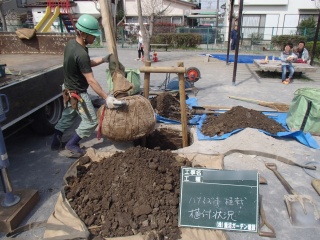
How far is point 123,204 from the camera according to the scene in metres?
2.49

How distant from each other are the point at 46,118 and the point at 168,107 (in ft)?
7.40

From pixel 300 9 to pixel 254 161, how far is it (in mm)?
21462

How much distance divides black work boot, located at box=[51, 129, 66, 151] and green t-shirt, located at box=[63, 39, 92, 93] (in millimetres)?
708

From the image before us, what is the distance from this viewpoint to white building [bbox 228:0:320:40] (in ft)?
66.3

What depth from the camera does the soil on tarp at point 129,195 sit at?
2.32 metres

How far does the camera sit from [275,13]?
67.4 ft

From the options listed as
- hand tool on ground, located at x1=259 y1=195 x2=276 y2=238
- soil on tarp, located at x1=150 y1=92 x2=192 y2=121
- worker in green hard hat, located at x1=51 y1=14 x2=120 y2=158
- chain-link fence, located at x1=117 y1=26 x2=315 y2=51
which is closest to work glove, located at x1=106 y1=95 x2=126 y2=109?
worker in green hard hat, located at x1=51 y1=14 x2=120 y2=158

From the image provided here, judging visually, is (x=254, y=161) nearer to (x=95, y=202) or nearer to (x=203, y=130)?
(x=203, y=130)

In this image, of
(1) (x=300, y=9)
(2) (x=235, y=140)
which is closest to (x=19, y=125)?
(2) (x=235, y=140)

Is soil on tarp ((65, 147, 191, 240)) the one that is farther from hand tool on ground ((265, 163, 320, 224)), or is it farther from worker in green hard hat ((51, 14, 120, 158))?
hand tool on ground ((265, 163, 320, 224))

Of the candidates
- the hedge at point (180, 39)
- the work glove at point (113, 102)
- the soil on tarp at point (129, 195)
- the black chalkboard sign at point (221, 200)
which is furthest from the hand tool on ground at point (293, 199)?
the hedge at point (180, 39)

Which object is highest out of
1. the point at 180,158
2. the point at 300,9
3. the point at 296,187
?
the point at 300,9

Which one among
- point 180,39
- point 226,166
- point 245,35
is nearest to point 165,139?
point 226,166

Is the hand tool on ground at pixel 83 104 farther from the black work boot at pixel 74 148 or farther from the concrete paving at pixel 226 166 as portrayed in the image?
the concrete paving at pixel 226 166
